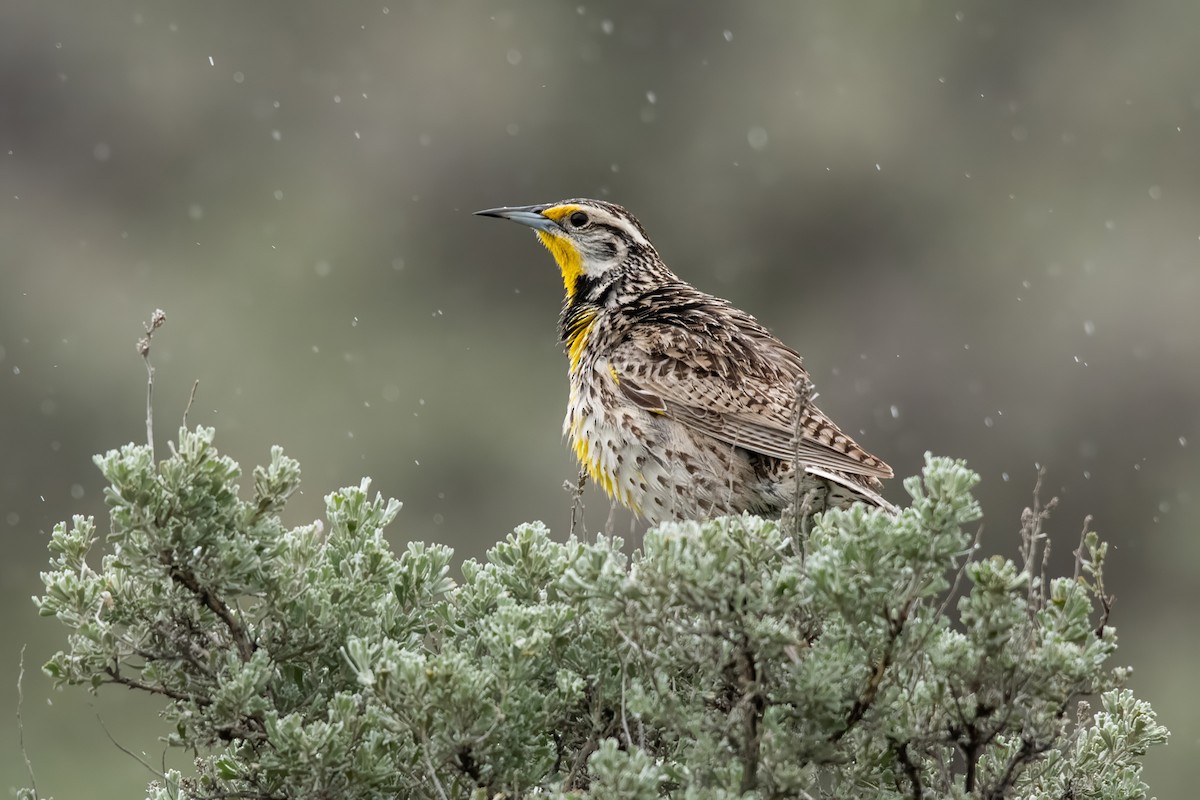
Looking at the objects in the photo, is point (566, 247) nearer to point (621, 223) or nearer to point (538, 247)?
point (621, 223)

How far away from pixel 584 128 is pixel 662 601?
19671mm

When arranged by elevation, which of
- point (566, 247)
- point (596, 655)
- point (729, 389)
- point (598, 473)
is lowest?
point (596, 655)

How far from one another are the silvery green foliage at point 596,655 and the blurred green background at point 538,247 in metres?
10.7

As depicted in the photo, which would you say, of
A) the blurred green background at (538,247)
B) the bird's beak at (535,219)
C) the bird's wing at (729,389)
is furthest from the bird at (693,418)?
the blurred green background at (538,247)

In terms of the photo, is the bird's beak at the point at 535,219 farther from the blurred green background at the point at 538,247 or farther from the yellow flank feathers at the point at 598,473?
the blurred green background at the point at 538,247

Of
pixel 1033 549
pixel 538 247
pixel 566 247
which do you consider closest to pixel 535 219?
pixel 566 247

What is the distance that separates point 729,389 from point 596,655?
1901 millimetres

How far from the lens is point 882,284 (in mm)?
20297

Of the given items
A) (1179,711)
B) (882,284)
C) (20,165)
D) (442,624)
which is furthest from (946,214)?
(442,624)

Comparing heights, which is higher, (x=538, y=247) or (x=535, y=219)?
(x=538, y=247)

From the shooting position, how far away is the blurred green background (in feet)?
55.7

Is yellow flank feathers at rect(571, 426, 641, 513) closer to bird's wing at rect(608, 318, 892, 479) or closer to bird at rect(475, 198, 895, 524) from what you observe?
bird at rect(475, 198, 895, 524)

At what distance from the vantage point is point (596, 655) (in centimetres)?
284

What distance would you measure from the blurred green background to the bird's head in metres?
8.33
